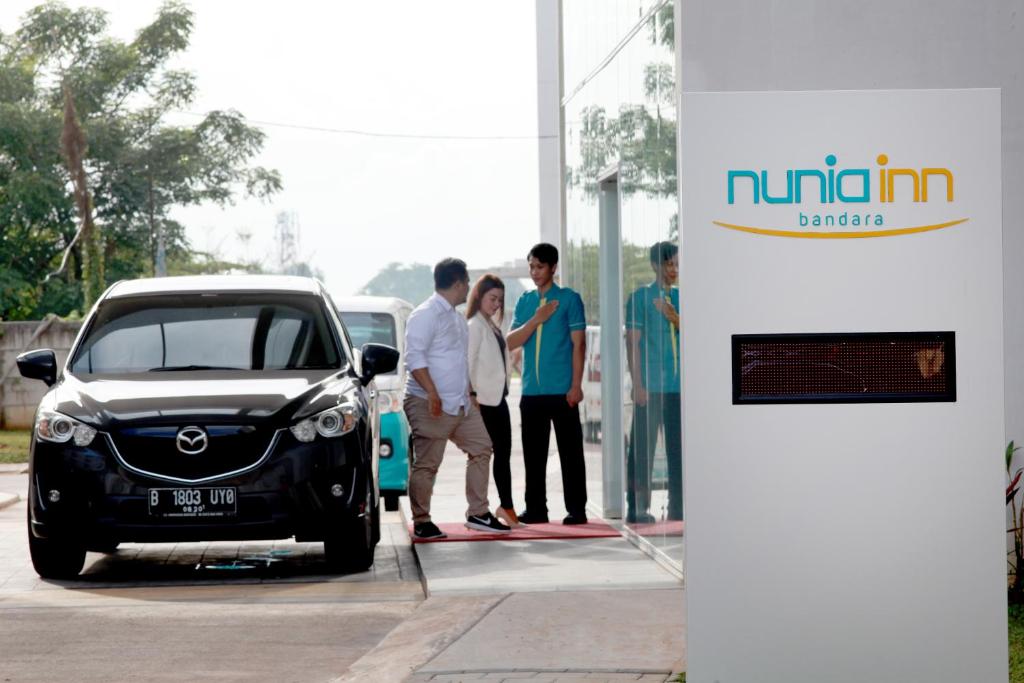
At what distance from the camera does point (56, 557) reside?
31.5 ft

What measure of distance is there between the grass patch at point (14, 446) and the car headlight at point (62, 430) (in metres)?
10.2

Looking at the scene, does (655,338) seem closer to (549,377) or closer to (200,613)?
(549,377)

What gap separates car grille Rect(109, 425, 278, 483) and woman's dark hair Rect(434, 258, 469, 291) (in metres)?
2.16

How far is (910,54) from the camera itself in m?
8.35

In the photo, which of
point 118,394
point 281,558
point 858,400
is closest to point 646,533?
point 281,558

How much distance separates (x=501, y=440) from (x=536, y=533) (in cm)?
81

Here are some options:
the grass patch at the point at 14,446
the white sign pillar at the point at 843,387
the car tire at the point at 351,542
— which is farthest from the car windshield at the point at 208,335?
the grass patch at the point at 14,446

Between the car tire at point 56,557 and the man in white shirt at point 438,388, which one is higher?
the man in white shirt at point 438,388

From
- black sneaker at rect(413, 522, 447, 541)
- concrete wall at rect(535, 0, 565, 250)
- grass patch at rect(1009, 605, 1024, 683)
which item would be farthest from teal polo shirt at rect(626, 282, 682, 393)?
concrete wall at rect(535, 0, 565, 250)

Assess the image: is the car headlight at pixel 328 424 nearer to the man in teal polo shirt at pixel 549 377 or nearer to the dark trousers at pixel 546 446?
the man in teal polo shirt at pixel 549 377

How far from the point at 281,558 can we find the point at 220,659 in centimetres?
329

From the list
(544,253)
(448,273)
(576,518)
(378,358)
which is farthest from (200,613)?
(544,253)

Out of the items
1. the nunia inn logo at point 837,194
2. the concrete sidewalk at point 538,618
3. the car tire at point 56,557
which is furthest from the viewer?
the car tire at point 56,557

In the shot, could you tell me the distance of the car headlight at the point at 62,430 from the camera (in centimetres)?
927
